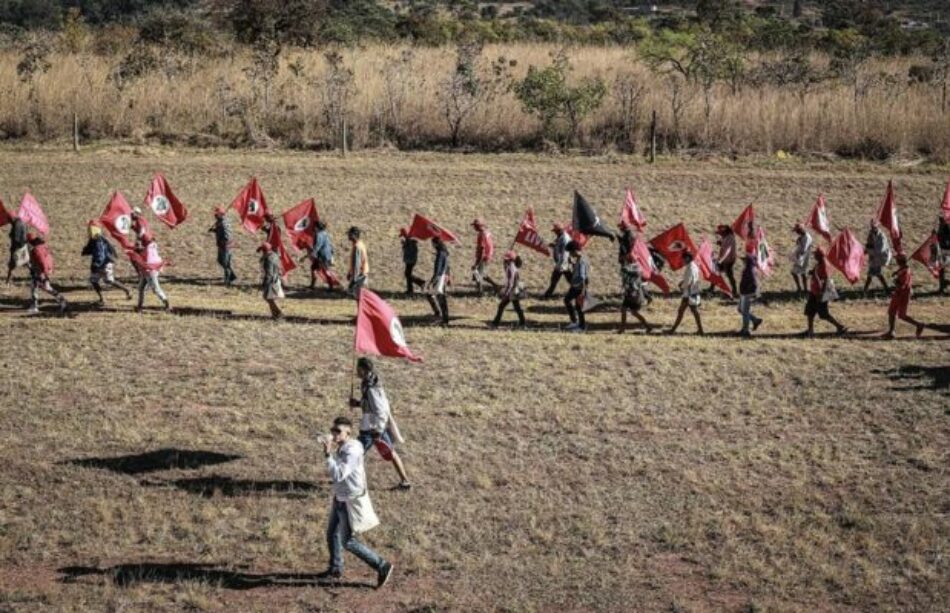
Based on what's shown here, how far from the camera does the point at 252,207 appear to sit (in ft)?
79.4

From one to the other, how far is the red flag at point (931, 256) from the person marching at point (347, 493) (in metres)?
15.3

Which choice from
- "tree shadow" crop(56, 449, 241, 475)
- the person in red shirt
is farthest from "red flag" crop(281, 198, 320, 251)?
the person in red shirt

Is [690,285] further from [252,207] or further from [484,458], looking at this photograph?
[252,207]

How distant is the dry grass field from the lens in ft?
40.1

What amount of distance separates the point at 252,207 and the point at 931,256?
44.8 ft

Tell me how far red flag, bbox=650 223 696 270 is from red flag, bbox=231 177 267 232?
810 centimetres

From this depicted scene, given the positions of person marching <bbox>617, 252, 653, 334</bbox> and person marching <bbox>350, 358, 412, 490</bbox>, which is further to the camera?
person marching <bbox>617, 252, 653, 334</bbox>

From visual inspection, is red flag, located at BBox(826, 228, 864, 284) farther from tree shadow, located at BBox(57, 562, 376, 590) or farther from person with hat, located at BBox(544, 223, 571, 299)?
tree shadow, located at BBox(57, 562, 376, 590)

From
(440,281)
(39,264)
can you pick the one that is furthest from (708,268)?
(39,264)

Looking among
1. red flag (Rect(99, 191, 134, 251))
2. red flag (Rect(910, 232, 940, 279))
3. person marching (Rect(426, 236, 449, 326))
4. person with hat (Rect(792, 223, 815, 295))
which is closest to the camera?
person marching (Rect(426, 236, 449, 326))

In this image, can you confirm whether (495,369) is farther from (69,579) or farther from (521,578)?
(69,579)

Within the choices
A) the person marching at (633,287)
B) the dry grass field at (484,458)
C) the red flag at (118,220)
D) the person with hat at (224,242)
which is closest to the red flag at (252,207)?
the person with hat at (224,242)

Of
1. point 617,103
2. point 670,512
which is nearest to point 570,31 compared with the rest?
point 617,103

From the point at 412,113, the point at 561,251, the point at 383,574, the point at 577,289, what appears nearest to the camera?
the point at 383,574
